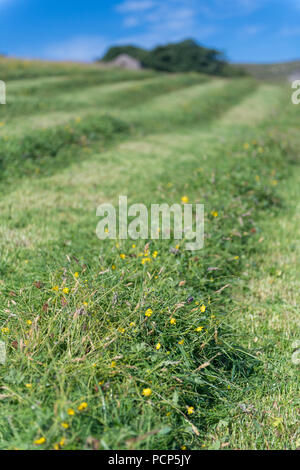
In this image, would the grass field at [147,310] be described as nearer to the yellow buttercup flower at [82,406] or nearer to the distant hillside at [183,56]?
the yellow buttercup flower at [82,406]

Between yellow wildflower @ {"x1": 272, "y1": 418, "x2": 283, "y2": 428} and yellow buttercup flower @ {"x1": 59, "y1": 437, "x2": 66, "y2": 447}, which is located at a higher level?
yellow buttercup flower @ {"x1": 59, "y1": 437, "x2": 66, "y2": 447}

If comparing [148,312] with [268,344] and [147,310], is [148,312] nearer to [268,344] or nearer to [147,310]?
[147,310]

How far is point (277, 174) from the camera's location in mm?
7211

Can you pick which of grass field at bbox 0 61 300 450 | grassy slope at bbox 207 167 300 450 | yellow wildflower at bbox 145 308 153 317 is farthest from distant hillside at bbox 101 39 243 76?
yellow wildflower at bbox 145 308 153 317

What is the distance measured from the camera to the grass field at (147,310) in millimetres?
2121

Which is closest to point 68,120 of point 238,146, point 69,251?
point 238,146

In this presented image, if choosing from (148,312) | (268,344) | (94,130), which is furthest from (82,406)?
(94,130)

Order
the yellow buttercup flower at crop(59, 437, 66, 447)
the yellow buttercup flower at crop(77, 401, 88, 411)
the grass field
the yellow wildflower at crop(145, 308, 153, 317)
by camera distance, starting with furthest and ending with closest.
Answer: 1. the yellow wildflower at crop(145, 308, 153, 317)
2. the grass field
3. the yellow buttercup flower at crop(77, 401, 88, 411)
4. the yellow buttercup flower at crop(59, 437, 66, 447)

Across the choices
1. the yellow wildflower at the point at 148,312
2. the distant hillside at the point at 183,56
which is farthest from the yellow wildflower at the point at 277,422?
the distant hillside at the point at 183,56

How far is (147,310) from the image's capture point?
8.72ft

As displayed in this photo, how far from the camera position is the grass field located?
2121 millimetres

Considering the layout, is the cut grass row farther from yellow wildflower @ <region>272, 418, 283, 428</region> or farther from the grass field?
yellow wildflower @ <region>272, 418, 283, 428</region>

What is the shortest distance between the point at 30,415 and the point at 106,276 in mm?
1388
